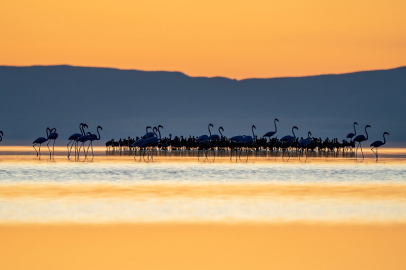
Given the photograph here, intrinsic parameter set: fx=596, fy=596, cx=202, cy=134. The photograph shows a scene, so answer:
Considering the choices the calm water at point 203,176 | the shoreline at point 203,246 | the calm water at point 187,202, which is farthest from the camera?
the calm water at point 203,176

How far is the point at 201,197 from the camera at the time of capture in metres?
13.8

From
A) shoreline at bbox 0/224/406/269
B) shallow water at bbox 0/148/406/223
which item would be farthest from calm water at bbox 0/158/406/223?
shoreline at bbox 0/224/406/269

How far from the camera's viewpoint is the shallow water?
10.8m

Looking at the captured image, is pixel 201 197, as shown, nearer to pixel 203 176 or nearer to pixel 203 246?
pixel 203 246

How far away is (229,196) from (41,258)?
6996 millimetres

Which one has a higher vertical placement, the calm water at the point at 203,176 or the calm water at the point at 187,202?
the calm water at the point at 203,176

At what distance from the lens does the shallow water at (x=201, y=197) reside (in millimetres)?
10789

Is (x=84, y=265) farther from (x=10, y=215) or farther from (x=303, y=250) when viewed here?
(x=10, y=215)

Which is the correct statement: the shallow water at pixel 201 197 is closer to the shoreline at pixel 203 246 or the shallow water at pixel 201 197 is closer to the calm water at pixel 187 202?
the calm water at pixel 187 202

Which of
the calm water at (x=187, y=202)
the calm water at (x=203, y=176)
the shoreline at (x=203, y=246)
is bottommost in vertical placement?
the shoreline at (x=203, y=246)

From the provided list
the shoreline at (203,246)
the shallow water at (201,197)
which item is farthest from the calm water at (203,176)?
the shoreline at (203,246)

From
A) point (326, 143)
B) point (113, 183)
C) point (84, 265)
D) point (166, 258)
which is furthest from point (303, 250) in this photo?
point (326, 143)

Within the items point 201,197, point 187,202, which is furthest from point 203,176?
point 187,202

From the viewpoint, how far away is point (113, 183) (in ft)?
57.4
